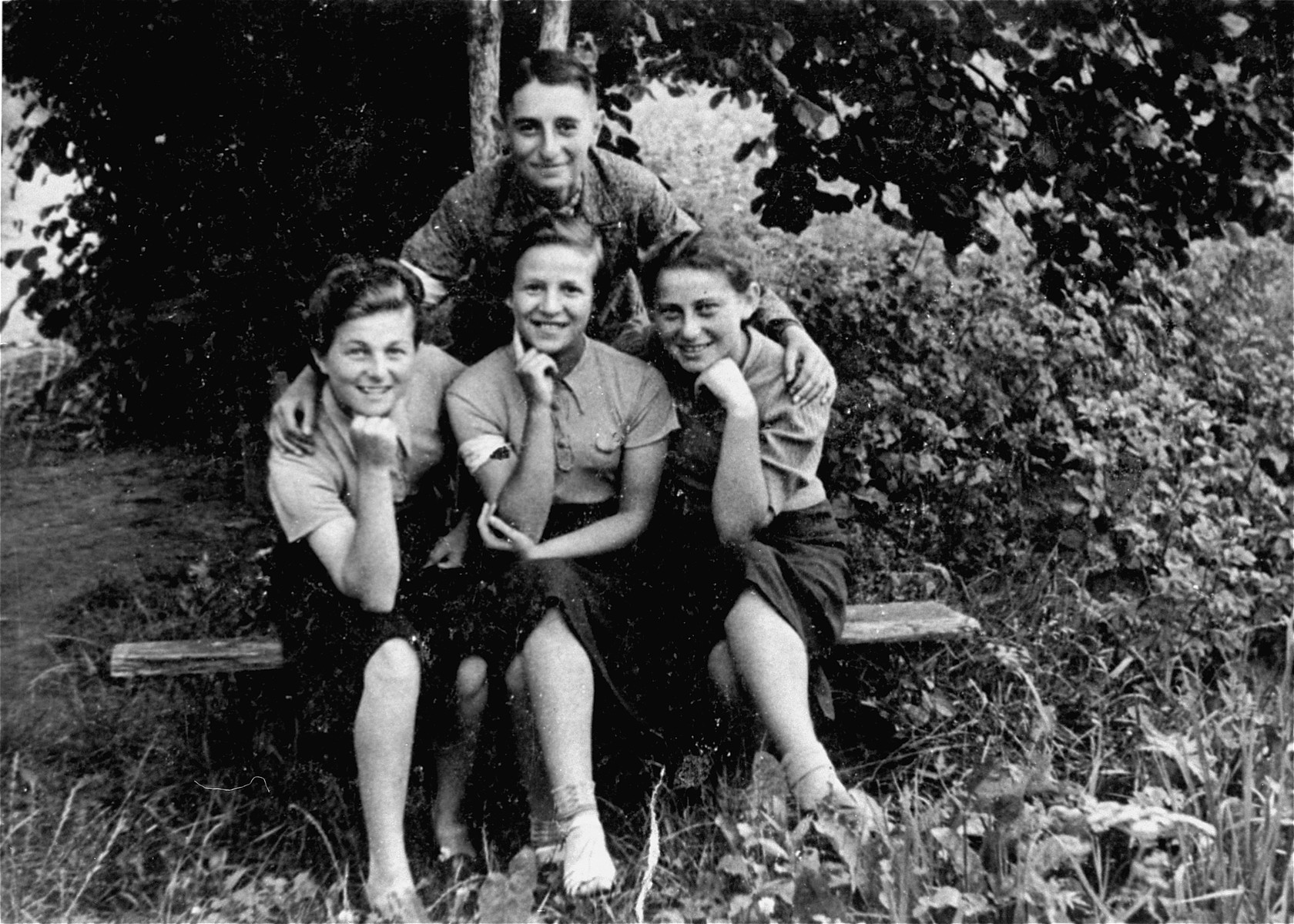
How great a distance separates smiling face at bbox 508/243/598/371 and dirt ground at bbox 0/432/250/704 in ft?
6.39

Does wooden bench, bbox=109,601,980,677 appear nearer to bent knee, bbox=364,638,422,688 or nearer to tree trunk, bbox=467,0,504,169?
bent knee, bbox=364,638,422,688

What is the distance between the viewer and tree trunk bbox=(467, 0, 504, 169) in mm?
3764

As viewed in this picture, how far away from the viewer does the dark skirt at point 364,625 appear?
8.87 feet

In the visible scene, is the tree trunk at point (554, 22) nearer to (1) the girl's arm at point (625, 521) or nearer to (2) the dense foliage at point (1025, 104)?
(2) the dense foliage at point (1025, 104)

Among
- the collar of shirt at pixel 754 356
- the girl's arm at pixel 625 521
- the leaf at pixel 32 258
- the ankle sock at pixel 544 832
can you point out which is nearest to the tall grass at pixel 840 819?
the ankle sock at pixel 544 832

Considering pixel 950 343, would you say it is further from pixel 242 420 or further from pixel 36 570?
pixel 36 570

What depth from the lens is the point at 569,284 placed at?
2.91 metres

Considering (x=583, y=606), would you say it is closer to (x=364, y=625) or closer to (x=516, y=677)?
(x=516, y=677)

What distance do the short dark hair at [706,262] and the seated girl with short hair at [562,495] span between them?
0.58 feet

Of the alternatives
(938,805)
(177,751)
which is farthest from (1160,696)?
(177,751)

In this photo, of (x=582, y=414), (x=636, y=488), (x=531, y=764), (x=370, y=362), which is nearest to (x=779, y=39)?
(x=582, y=414)

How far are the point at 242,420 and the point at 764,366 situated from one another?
2.21m

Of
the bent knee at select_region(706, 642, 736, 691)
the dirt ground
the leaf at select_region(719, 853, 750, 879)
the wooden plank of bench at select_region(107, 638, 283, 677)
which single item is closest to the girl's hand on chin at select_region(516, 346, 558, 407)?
the bent knee at select_region(706, 642, 736, 691)

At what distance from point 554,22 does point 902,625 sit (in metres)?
1.86
